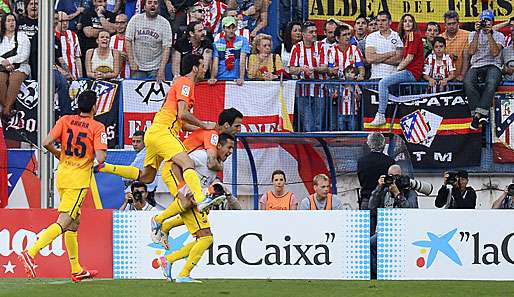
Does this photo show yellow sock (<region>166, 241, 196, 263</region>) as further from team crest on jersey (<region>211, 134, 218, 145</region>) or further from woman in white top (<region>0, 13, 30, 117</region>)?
woman in white top (<region>0, 13, 30, 117</region>)

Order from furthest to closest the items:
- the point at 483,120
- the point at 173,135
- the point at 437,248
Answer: the point at 483,120, the point at 437,248, the point at 173,135

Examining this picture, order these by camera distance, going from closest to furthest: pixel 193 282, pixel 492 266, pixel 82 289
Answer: pixel 82 289 → pixel 193 282 → pixel 492 266

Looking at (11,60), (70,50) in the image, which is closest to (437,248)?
(70,50)

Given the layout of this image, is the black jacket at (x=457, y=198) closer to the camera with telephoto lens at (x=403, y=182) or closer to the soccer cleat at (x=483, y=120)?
the camera with telephoto lens at (x=403, y=182)

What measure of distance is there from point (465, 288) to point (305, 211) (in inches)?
135

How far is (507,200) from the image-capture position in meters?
18.3

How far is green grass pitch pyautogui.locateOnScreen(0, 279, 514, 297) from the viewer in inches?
462

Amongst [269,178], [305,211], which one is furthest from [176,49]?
[305,211]

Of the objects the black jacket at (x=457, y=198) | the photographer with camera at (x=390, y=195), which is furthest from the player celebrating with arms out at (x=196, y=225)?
the black jacket at (x=457, y=198)

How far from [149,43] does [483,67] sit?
561 centimetres

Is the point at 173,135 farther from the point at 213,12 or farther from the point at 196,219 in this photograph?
the point at 213,12

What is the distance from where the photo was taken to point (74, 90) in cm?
2023

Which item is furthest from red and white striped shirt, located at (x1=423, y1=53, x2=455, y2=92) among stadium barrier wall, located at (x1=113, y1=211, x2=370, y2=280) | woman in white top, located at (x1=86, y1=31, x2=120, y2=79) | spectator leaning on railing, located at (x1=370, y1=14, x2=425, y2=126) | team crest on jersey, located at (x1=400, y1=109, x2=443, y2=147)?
woman in white top, located at (x1=86, y1=31, x2=120, y2=79)

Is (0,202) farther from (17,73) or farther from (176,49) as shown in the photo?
(176,49)
